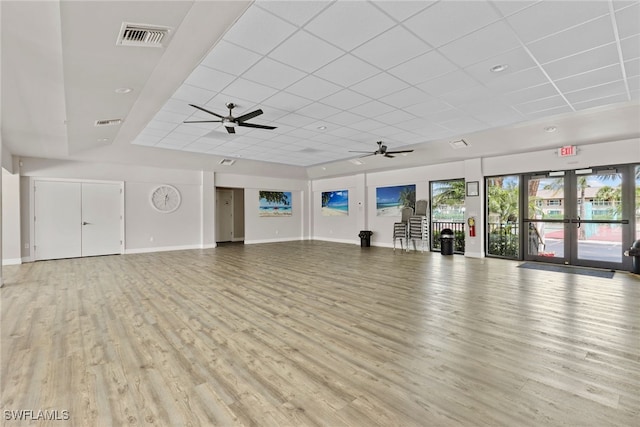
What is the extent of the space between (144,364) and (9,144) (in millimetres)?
7038

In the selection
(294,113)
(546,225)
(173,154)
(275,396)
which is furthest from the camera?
(173,154)

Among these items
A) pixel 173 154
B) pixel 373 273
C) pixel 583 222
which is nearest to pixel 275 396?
pixel 373 273

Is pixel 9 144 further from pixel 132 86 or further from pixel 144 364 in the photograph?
pixel 144 364

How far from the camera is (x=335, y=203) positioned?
42.3 ft

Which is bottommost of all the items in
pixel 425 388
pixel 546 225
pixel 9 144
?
pixel 425 388

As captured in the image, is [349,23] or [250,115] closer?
[349,23]

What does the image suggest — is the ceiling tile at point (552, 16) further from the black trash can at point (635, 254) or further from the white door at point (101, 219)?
the white door at point (101, 219)

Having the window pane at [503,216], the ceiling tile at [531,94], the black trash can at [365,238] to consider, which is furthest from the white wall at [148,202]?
the ceiling tile at [531,94]

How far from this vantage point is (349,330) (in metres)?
3.20

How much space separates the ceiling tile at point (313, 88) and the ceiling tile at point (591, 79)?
124 inches

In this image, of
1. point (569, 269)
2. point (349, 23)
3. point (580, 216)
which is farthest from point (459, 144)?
point (349, 23)

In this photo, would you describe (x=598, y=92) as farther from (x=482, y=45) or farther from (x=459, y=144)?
(x=459, y=144)

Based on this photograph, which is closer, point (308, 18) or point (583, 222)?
point (308, 18)

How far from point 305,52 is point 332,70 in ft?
1.80
